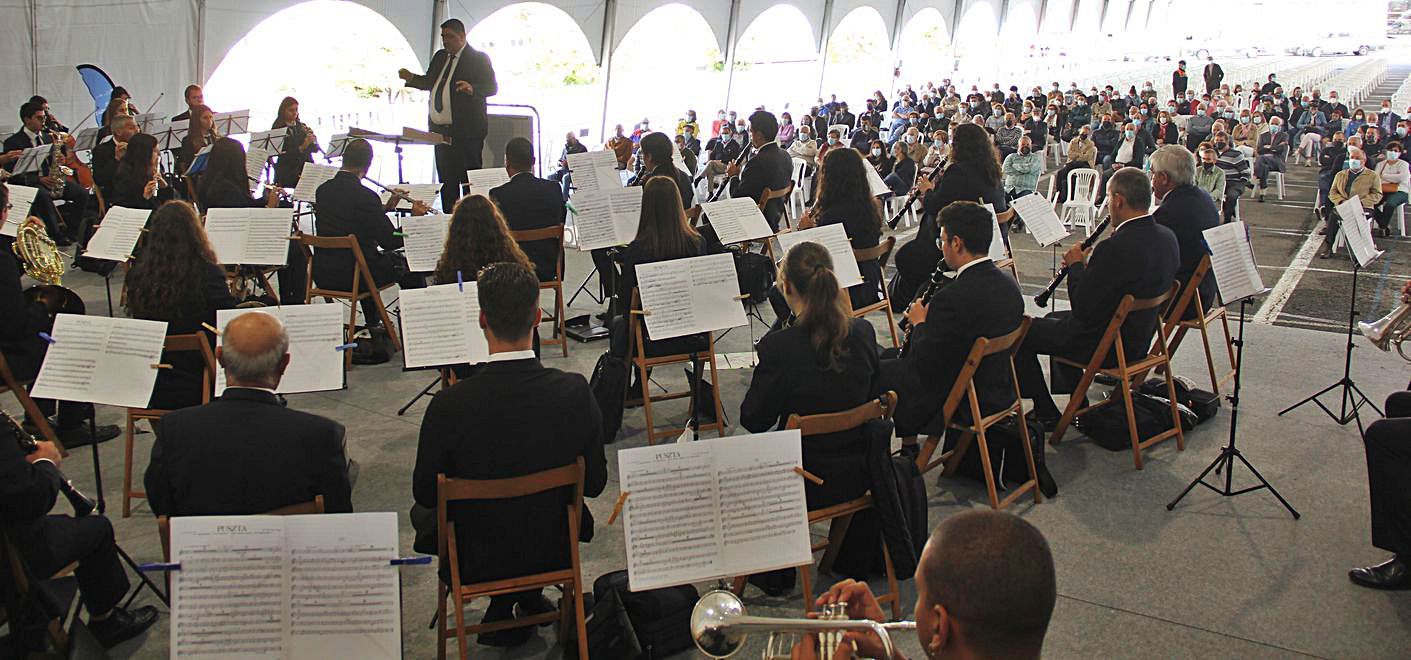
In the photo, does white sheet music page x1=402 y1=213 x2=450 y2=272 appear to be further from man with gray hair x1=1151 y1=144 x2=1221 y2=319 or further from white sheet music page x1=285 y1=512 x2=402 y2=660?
man with gray hair x1=1151 y1=144 x2=1221 y2=319

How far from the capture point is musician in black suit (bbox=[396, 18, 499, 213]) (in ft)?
27.7

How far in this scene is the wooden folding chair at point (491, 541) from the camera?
2.83 m

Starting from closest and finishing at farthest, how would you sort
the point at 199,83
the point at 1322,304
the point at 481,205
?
the point at 481,205, the point at 1322,304, the point at 199,83

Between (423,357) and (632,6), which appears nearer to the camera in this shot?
(423,357)

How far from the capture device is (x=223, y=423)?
284cm

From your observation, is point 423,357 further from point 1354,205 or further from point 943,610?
point 1354,205

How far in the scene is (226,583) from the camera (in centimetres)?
235

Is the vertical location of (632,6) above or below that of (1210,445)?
above

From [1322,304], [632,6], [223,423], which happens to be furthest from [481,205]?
[632,6]

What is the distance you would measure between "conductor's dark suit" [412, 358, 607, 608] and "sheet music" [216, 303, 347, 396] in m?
1.15

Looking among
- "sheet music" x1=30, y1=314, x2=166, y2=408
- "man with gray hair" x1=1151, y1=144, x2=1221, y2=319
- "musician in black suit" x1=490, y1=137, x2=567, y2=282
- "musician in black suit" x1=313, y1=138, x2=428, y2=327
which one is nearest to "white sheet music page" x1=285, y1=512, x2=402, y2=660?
"sheet music" x1=30, y1=314, x2=166, y2=408

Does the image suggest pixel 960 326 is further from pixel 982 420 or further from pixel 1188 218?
pixel 1188 218

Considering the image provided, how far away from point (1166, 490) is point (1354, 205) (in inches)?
80.7

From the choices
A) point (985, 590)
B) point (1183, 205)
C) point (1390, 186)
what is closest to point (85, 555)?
point (985, 590)
